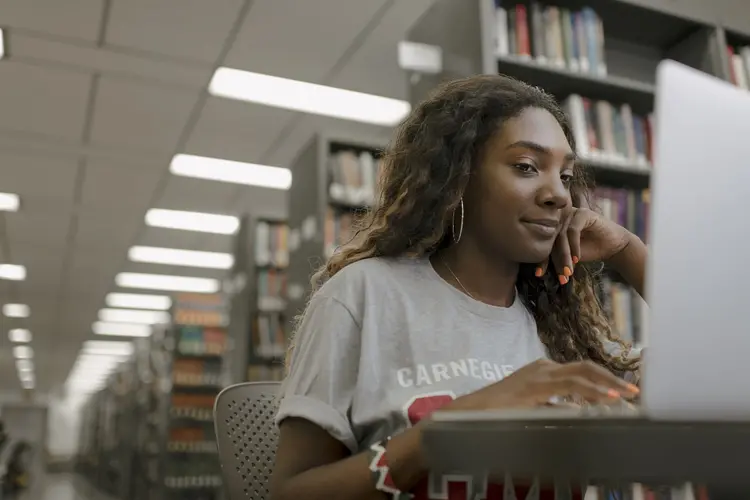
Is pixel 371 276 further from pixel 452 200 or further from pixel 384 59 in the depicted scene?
pixel 384 59

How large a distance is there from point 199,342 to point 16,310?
5.13 metres

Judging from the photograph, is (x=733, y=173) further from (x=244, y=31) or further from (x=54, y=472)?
(x=54, y=472)

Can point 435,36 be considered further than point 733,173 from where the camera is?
Yes

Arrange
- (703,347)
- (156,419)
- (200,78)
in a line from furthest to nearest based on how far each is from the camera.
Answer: (156,419) < (200,78) < (703,347)

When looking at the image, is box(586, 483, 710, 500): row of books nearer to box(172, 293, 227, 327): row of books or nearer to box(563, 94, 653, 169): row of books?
box(563, 94, 653, 169): row of books

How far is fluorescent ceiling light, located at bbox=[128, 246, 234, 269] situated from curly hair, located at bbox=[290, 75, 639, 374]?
5.76m

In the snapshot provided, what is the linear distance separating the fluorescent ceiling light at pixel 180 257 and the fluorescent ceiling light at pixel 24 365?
324 inches

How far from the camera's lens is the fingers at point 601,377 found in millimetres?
522

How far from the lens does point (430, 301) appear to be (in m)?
1.05

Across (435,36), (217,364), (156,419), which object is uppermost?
(435,36)

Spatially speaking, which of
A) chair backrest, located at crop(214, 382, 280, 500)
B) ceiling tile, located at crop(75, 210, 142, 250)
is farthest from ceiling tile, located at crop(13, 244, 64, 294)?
chair backrest, located at crop(214, 382, 280, 500)

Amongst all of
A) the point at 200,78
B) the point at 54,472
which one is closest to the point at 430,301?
the point at 200,78

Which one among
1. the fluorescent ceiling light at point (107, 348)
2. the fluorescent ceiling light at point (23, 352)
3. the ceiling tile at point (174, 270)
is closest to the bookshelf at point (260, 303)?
the ceiling tile at point (174, 270)

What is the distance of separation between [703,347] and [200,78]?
358cm
